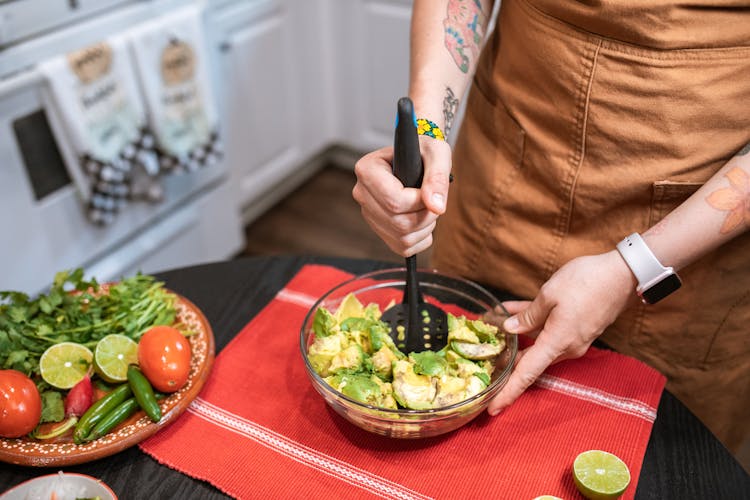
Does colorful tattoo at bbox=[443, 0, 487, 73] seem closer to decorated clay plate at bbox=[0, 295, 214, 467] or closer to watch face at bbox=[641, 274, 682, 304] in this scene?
watch face at bbox=[641, 274, 682, 304]

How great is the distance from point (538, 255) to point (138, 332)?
69 centimetres

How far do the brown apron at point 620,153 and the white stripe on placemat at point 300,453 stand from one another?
49 cm

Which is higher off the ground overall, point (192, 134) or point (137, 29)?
point (137, 29)

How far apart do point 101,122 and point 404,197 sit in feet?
A: 4.50

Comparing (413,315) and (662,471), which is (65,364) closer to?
(413,315)

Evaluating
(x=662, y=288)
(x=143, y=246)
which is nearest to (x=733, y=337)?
(x=662, y=288)

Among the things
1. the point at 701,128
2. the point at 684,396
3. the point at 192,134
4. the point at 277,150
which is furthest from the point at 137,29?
the point at 684,396

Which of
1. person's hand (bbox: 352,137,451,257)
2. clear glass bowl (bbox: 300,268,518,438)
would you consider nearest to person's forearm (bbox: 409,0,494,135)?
person's hand (bbox: 352,137,451,257)

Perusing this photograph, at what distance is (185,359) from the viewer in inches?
39.3

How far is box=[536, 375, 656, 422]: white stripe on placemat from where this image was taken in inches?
38.1

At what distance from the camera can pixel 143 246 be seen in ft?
7.58

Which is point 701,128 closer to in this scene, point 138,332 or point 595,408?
point 595,408

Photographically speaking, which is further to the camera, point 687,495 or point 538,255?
point 538,255

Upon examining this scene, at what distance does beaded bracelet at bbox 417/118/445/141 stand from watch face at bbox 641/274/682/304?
1.24ft
